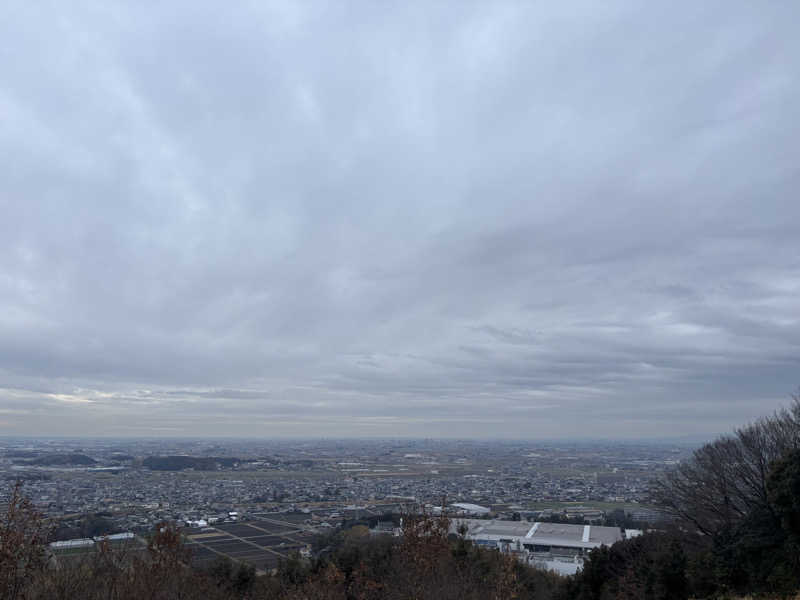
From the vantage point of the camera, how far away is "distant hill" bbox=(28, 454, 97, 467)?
5831 cm

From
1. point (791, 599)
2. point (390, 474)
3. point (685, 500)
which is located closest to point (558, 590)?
point (685, 500)

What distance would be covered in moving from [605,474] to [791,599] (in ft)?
224

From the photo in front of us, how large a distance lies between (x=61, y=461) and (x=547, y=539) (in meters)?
52.9

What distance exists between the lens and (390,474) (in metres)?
76.6

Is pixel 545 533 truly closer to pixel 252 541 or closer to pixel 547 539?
pixel 547 539

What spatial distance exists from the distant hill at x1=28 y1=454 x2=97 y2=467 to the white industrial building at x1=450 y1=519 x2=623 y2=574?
44969mm

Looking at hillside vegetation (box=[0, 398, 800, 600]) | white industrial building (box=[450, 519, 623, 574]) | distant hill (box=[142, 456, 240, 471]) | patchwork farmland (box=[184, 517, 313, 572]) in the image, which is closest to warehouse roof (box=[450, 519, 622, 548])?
white industrial building (box=[450, 519, 623, 574])

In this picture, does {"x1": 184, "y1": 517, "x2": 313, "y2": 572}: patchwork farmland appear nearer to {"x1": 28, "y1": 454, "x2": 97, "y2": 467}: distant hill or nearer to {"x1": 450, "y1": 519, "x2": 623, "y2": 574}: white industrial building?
{"x1": 450, "y1": 519, "x2": 623, "y2": 574}: white industrial building

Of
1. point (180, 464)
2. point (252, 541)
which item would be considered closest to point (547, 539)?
point (252, 541)

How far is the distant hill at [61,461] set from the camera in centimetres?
5831

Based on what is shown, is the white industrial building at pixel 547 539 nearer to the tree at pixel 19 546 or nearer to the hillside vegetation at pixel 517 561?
the hillside vegetation at pixel 517 561

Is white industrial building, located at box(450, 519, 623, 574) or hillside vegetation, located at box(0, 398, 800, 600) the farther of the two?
white industrial building, located at box(450, 519, 623, 574)

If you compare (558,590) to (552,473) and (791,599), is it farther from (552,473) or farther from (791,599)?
(552,473)

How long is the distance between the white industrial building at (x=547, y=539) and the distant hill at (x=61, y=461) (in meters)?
45.0
